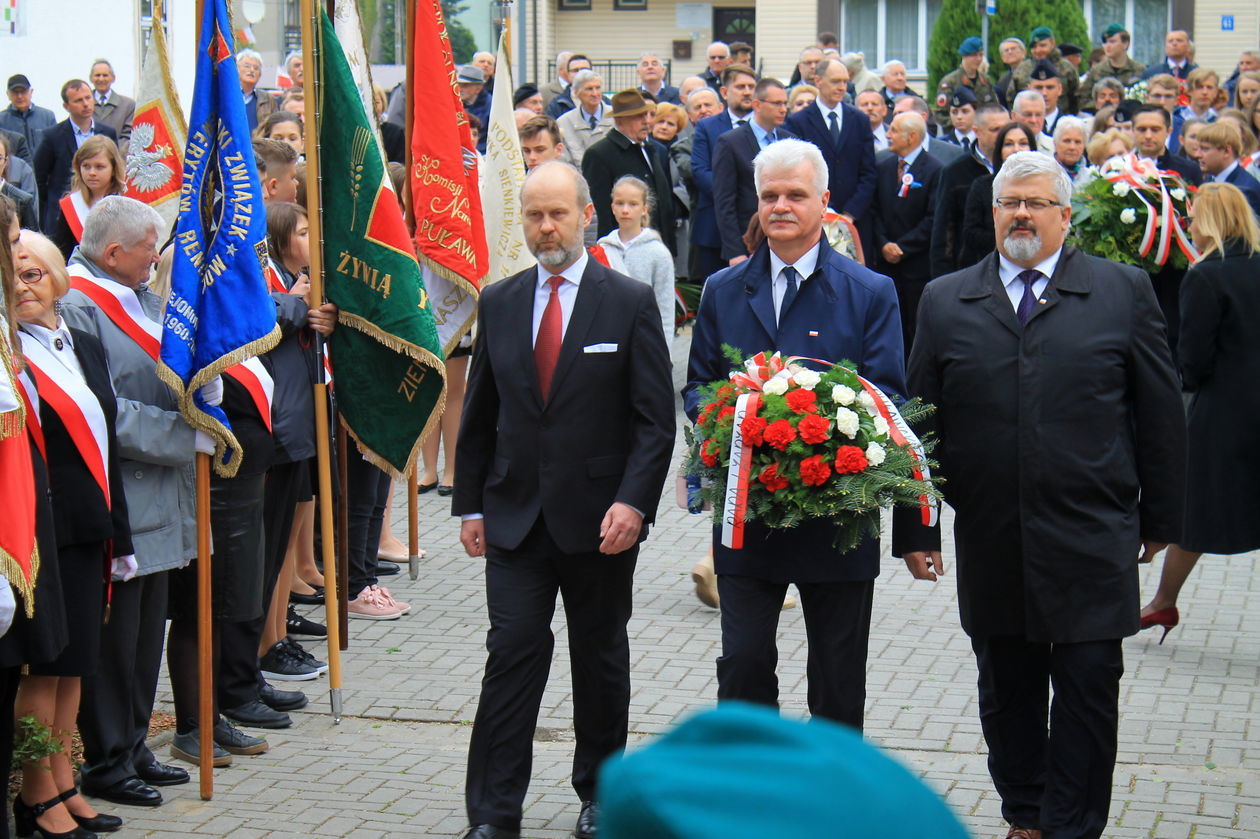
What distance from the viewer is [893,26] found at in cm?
3694

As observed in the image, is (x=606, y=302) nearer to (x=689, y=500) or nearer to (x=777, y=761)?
(x=689, y=500)

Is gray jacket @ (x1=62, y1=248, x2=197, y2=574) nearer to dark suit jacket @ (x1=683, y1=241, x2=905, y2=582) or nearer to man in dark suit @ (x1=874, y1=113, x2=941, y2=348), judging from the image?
dark suit jacket @ (x1=683, y1=241, x2=905, y2=582)

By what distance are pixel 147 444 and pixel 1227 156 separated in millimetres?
8001

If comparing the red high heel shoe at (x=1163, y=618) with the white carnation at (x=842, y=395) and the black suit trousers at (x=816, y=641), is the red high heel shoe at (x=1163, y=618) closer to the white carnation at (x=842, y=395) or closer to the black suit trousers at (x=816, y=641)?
the black suit trousers at (x=816, y=641)

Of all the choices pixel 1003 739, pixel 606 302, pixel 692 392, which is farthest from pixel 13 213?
pixel 1003 739

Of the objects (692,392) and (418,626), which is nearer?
(692,392)

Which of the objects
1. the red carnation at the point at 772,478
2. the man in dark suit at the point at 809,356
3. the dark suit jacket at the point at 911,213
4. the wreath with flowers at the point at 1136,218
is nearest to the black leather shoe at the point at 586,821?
the man in dark suit at the point at 809,356

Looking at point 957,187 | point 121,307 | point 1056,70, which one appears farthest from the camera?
point 1056,70

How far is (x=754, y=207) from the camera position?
12.9 m

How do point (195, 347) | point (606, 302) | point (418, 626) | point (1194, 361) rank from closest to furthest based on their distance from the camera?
point (606, 302)
point (195, 347)
point (1194, 361)
point (418, 626)

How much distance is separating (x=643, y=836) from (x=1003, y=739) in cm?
429

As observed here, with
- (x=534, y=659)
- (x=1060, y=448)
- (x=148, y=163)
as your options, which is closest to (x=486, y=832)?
(x=534, y=659)

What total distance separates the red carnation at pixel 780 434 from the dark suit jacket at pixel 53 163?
11.3 metres

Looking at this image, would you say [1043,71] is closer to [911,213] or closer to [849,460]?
[911,213]
